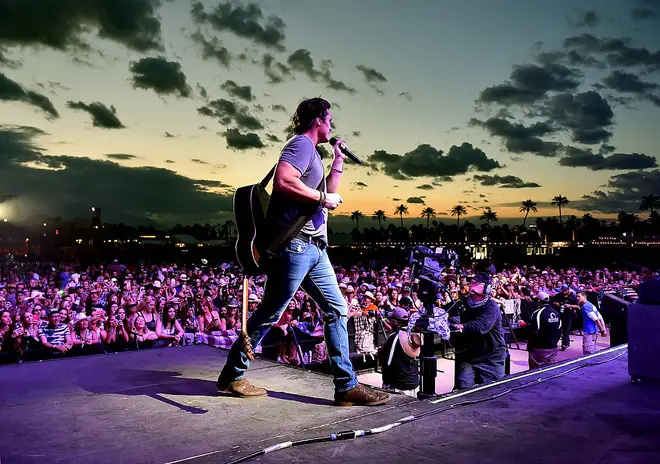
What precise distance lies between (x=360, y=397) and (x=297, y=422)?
347 mm

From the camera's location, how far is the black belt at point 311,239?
241 centimetres

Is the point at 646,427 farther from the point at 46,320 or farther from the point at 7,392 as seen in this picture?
the point at 46,320

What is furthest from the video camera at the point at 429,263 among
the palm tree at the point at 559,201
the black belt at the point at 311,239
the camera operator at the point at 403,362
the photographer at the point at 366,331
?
the palm tree at the point at 559,201

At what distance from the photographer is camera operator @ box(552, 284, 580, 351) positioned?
9.45 meters

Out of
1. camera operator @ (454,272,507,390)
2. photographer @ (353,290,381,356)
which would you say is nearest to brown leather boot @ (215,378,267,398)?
camera operator @ (454,272,507,390)

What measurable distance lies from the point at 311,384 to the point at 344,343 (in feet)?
1.40

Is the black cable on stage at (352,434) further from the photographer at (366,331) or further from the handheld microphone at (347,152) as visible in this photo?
the photographer at (366,331)

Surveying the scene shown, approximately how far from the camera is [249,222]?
2496 mm

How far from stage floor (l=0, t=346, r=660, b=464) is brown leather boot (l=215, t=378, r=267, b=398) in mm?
48

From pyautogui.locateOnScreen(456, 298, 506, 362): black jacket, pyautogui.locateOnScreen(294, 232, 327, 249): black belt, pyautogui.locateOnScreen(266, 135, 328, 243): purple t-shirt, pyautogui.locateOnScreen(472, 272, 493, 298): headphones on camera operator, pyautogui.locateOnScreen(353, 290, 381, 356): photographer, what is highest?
pyautogui.locateOnScreen(266, 135, 328, 243): purple t-shirt

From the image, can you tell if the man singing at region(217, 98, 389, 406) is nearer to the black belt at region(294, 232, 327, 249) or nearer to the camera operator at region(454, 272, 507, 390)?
the black belt at region(294, 232, 327, 249)

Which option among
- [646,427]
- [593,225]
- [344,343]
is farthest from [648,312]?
[593,225]

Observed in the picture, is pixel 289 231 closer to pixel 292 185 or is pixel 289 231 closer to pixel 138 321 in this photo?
pixel 292 185

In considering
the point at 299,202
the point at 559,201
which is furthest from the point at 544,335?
the point at 559,201
